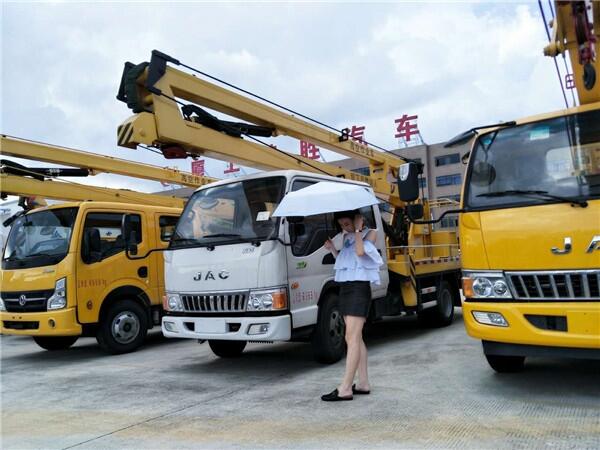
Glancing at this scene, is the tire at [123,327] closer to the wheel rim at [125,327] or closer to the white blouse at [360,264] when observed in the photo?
the wheel rim at [125,327]

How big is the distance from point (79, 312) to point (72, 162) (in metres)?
3.84

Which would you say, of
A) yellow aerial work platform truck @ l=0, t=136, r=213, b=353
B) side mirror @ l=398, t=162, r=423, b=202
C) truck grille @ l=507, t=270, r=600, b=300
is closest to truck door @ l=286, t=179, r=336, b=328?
side mirror @ l=398, t=162, r=423, b=202

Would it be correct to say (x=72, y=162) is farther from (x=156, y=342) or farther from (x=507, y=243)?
(x=507, y=243)

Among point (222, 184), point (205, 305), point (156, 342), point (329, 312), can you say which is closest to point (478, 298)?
point (329, 312)

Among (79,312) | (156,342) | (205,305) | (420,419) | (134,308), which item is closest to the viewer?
(420,419)

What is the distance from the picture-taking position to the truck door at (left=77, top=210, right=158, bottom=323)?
25.3 feet

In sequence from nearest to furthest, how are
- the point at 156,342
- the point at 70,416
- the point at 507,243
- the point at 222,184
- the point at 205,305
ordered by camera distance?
1. the point at 507,243
2. the point at 70,416
3. the point at 205,305
4. the point at 222,184
5. the point at 156,342

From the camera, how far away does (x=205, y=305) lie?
5.98 m

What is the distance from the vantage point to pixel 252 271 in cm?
563

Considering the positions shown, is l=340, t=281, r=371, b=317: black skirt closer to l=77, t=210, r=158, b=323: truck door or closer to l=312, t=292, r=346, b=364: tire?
Answer: l=312, t=292, r=346, b=364: tire

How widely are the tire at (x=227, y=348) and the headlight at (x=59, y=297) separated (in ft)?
7.37

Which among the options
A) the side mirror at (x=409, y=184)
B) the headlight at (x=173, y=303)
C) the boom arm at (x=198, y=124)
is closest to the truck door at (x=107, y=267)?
the headlight at (x=173, y=303)

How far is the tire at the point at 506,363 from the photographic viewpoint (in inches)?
198

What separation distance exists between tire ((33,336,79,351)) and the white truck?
364 cm
